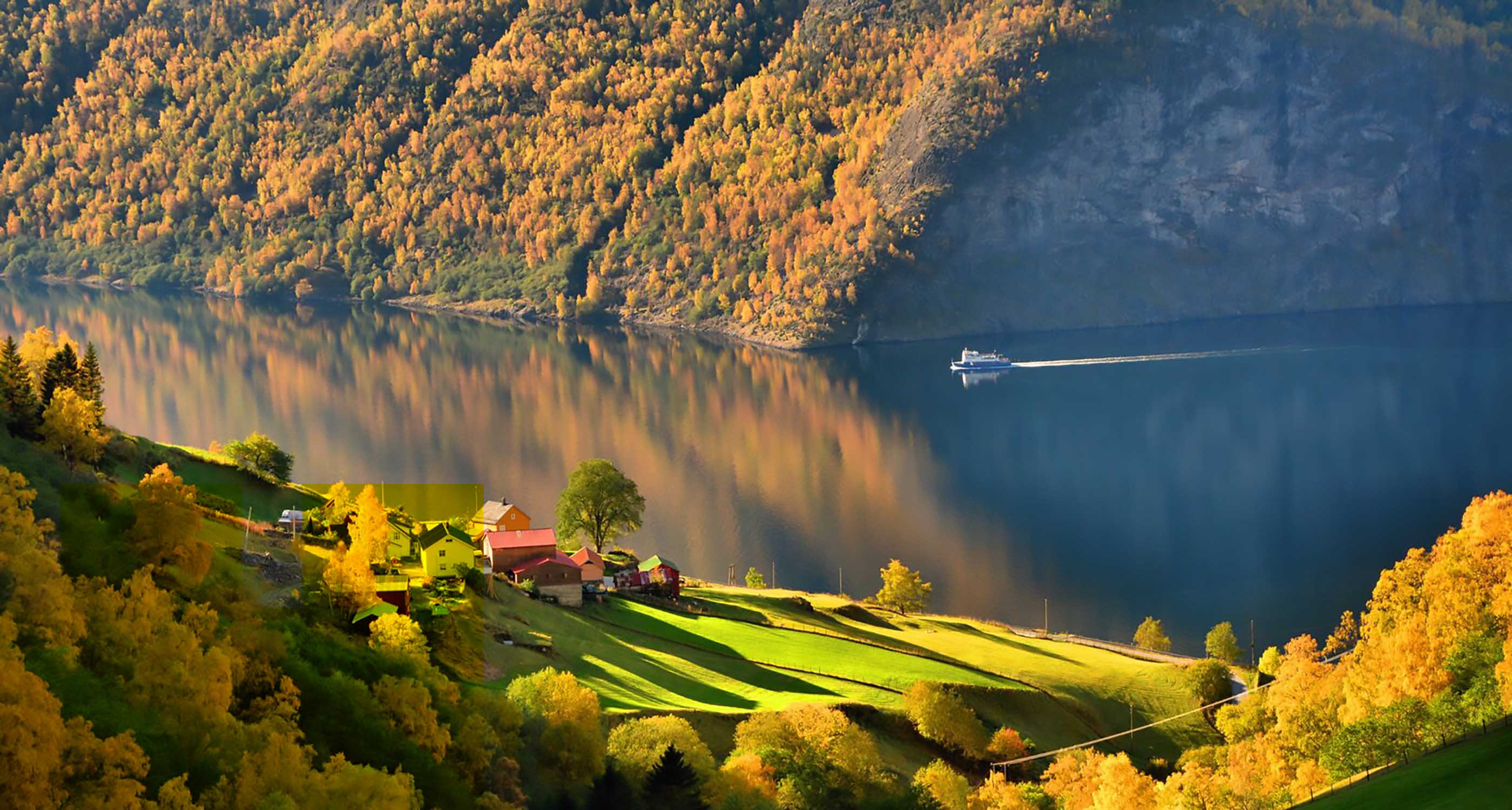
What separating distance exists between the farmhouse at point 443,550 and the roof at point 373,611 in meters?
4.13

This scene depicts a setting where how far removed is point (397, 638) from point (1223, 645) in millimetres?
45630

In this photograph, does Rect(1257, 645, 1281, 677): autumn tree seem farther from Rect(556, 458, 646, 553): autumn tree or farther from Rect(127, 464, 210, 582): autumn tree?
Rect(127, 464, 210, 582): autumn tree

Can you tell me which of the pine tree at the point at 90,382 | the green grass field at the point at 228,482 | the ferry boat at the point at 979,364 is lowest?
the ferry boat at the point at 979,364

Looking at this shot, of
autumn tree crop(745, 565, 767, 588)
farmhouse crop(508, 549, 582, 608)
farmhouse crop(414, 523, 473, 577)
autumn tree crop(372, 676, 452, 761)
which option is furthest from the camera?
autumn tree crop(745, 565, 767, 588)

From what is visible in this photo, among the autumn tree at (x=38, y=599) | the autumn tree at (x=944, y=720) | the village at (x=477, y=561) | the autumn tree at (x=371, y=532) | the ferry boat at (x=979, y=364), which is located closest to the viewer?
the autumn tree at (x=38, y=599)

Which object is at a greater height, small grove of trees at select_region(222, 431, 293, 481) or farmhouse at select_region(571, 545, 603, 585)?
small grove of trees at select_region(222, 431, 293, 481)

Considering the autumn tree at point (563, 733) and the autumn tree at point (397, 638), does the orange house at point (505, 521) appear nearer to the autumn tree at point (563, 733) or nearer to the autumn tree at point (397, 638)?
the autumn tree at point (563, 733)

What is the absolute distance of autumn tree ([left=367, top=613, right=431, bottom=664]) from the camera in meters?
36.2

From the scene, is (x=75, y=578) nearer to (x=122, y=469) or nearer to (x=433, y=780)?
(x=433, y=780)

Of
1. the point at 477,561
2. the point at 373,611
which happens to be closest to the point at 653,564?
the point at 477,561

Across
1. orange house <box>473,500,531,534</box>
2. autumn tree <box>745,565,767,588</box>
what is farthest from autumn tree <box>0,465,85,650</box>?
autumn tree <box>745,565,767,588</box>

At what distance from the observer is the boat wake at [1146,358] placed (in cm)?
17512

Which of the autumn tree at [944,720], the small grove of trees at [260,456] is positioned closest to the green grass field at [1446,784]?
the autumn tree at [944,720]

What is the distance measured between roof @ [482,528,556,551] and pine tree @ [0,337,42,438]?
18082 millimetres
